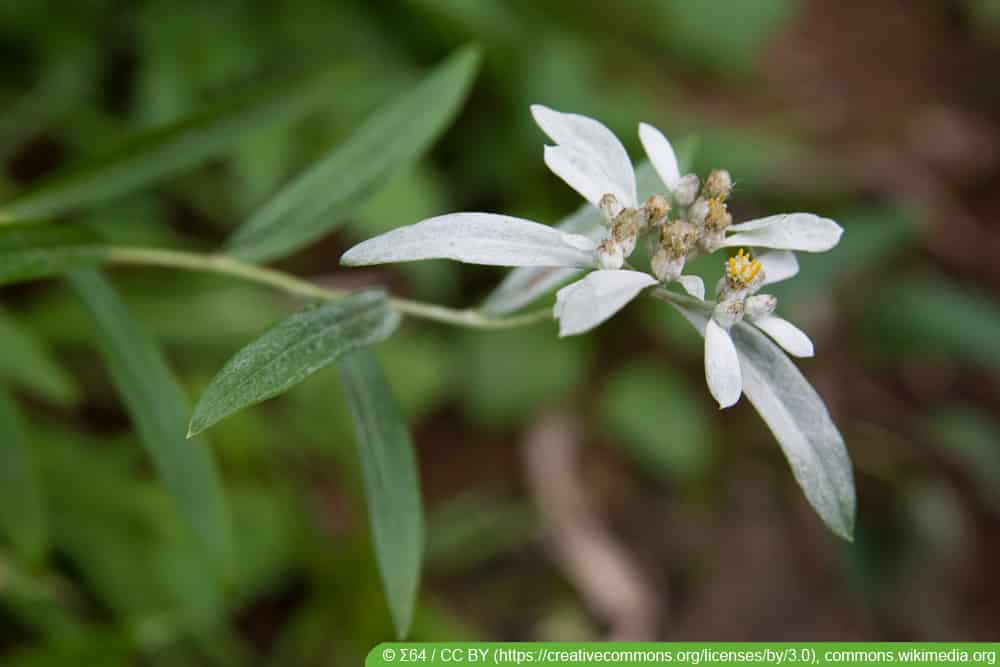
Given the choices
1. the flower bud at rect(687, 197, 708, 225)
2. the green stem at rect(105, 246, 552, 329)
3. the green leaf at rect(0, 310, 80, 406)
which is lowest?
the green leaf at rect(0, 310, 80, 406)

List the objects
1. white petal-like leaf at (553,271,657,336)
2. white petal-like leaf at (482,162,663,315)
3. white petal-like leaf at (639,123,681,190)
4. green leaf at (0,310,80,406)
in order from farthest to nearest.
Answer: green leaf at (0,310,80,406), white petal-like leaf at (482,162,663,315), white petal-like leaf at (639,123,681,190), white petal-like leaf at (553,271,657,336)

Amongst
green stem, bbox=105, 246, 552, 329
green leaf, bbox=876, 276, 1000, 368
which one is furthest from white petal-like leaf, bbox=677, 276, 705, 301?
green leaf, bbox=876, 276, 1000, 368

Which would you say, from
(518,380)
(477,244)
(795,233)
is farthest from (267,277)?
(518,380)

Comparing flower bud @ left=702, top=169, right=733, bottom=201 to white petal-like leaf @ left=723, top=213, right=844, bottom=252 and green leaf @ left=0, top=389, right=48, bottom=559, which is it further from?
green leaf @ left=0, top=389, right=48, bottom=559

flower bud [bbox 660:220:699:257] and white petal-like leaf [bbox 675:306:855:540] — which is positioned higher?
flower bud [bbox 660:220:699:257]

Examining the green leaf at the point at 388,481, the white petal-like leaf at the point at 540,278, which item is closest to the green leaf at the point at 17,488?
the green leaf at the point at 388,481

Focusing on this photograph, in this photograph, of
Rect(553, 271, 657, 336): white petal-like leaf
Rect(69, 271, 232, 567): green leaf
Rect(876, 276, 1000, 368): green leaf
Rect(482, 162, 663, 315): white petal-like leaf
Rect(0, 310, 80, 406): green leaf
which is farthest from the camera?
Rect(876, 276, 1000, 368): green leaf

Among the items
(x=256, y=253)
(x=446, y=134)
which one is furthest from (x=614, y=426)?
(x=256, y=253)

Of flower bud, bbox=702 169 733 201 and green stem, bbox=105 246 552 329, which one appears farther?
green stem, bbox=105 246 552 329

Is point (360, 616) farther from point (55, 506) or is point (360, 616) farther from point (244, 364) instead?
point (244, 364)
